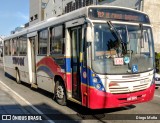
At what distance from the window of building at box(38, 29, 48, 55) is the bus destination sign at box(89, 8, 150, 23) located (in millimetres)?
3380

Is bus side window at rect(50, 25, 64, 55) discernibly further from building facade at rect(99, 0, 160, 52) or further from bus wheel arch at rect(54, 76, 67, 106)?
building facade at rect(99, 0, 160, 52)

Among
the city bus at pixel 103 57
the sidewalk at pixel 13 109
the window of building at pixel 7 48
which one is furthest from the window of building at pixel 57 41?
the window of building at pixel 7 48

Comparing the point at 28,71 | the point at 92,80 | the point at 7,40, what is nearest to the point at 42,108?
the point at 92,80

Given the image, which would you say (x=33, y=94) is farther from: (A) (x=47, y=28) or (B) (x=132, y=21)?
(B) (x=132, y=21)

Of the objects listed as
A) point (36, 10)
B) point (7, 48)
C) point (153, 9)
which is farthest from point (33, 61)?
point (36, 10)

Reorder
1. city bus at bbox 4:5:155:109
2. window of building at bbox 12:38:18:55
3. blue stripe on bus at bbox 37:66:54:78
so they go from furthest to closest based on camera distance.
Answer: window of building at bbox 12:38:18:55 < blue stripe on bus at bbox 37:66:54:78 < city bus at bbox 4:5:155:109

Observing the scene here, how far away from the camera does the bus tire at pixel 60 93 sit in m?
9.56

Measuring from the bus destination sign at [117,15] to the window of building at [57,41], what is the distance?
183 cm

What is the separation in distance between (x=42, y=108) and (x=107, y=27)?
350 centimetres

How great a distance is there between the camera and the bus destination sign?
7.96 metres

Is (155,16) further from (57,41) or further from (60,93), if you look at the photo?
(60,93)

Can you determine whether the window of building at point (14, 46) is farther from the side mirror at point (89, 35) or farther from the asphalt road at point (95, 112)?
the side mirror at point (89, 35)

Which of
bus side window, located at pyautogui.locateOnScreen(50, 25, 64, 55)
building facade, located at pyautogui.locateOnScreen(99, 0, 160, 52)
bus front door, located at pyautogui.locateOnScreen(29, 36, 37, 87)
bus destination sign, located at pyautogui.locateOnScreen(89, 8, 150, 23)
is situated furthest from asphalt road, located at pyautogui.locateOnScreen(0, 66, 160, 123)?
building facade, located at pyautogui.locateOnScreen(99, 0, 160, 52)

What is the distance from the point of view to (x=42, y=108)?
9.47 meters
